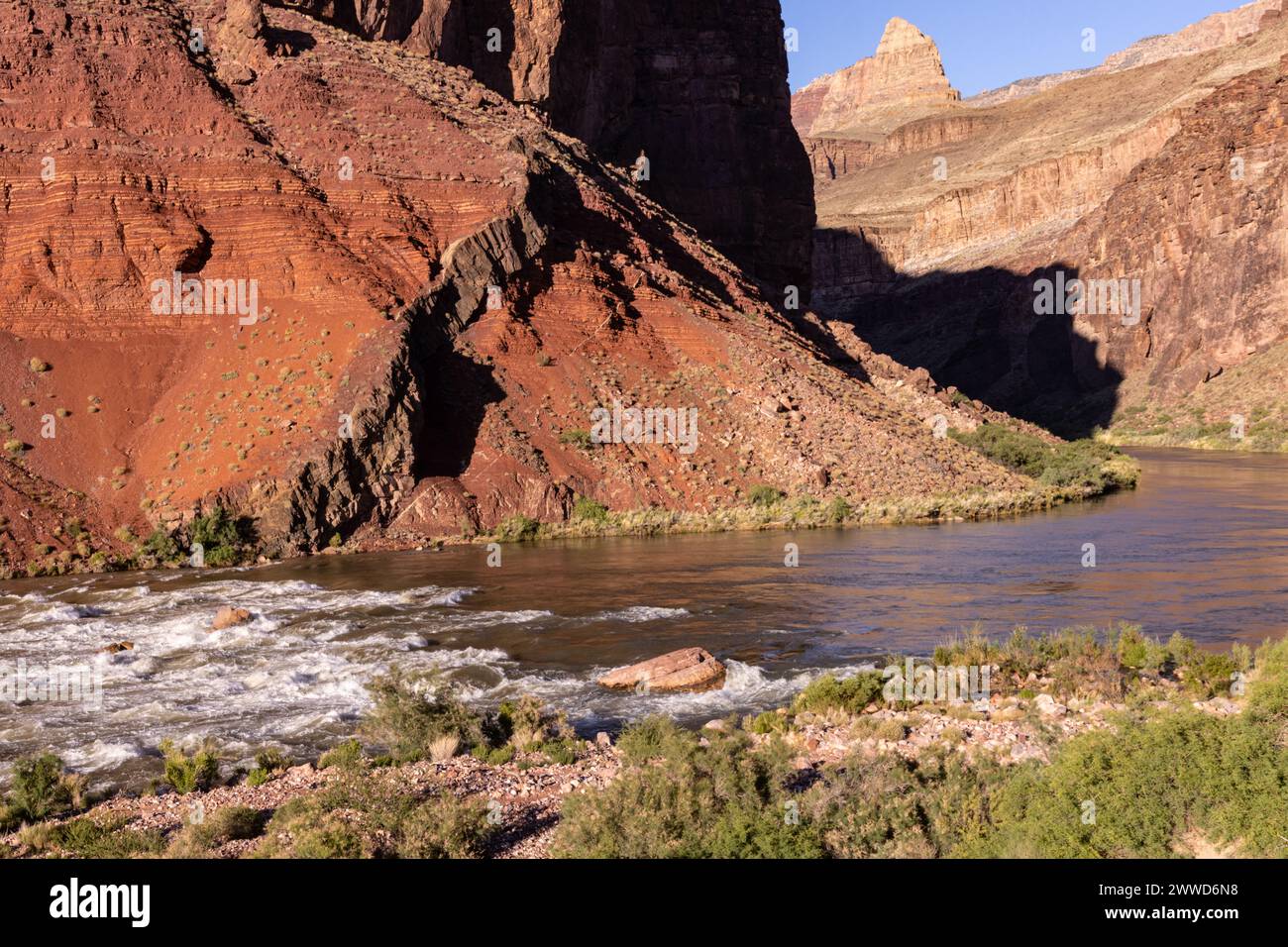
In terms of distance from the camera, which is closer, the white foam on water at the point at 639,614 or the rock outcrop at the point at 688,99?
the white foam on water at the point at 639,614

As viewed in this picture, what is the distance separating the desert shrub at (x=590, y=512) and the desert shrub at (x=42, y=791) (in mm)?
22449

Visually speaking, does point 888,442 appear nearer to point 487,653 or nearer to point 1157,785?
point 487,653

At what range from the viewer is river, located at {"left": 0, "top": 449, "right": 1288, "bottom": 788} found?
52.7ft

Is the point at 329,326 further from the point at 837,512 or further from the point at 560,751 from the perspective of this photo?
the point at 560,751

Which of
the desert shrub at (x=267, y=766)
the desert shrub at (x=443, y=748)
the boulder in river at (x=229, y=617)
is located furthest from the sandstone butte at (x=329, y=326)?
the desert shrub at (x=443, y=748)

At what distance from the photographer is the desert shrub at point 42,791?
11.7 m

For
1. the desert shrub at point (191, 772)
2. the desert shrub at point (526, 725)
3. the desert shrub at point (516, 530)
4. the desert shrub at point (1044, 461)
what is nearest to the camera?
the desert shrub at point (191, 772)

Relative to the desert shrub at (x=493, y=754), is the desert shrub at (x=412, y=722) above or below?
above

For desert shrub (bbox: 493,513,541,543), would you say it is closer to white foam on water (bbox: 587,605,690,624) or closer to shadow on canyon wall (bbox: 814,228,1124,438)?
white foam on water (bbox: 587,605,690,624)

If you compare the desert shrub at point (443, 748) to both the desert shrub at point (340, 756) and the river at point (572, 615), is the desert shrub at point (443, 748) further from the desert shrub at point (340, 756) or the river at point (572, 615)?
the river at point (572, 615)

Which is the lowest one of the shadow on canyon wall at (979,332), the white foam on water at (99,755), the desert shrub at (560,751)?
the white foam on water at (99,755)

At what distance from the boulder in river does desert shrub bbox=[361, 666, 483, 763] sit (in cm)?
761

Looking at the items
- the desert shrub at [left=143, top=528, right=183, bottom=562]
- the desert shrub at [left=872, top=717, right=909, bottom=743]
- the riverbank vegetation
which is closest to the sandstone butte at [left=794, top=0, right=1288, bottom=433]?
the desert shrub at [left=143, top=528, right=183, bottom=562]

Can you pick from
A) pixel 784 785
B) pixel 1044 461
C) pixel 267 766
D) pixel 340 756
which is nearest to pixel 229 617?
pixel 267 766
